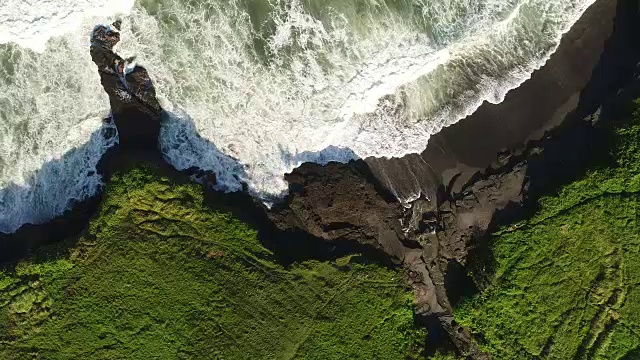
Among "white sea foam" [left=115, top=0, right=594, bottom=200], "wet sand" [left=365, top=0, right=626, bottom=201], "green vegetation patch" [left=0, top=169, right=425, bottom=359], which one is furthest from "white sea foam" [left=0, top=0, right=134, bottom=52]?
"wet sand" [left=365, top=0, right=626, bottom=201]

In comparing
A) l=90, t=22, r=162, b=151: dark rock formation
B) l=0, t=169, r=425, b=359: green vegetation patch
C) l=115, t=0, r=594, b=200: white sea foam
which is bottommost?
l=0, t=169, r=425, b=359: green vegetation patch

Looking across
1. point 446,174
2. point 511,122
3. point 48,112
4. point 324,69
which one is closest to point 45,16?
point 48,112

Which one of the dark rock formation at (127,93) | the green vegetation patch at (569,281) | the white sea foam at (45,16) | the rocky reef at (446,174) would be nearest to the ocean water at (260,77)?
the white sea foam at (45,16)

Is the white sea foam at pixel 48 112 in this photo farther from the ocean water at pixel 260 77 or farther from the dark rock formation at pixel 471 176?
the dark rock formation at pixel 471 176

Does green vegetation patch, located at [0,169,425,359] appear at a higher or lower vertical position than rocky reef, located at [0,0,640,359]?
lower

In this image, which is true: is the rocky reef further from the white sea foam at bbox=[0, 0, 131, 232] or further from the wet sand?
the white sea foam at bbox=[0, 0, 131, 232]
